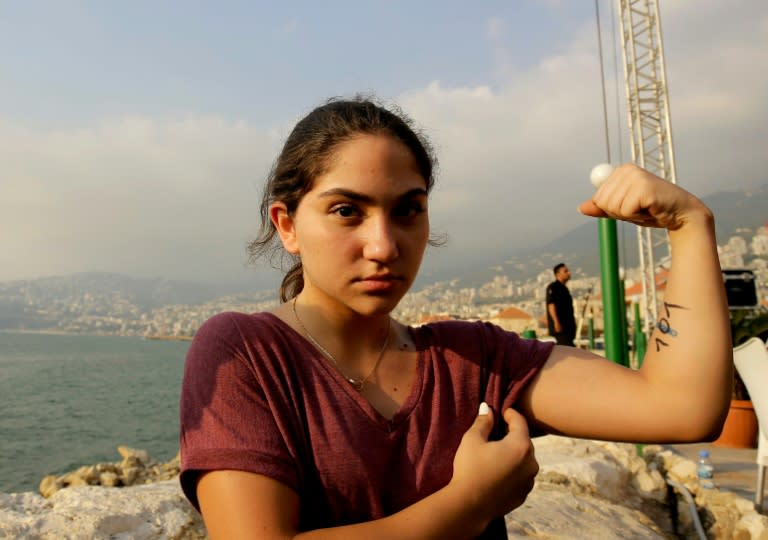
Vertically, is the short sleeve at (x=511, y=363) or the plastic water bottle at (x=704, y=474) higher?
the short sleeve at (x=511, y=363)

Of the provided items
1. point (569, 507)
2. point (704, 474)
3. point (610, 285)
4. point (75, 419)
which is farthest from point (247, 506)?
point (75, 419)

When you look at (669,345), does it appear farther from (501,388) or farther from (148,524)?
(148,524)

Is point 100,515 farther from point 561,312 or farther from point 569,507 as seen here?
point 561,312

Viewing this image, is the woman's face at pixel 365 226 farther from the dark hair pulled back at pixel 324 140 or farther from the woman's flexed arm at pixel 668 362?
the woman's flexed arm at pixel 668 362

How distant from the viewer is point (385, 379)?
46.1 inches

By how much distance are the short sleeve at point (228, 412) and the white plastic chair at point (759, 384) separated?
2.81 m

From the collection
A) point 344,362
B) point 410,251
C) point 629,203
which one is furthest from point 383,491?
point 629,203

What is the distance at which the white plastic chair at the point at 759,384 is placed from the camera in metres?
3.03

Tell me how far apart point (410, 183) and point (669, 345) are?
62 centimetres

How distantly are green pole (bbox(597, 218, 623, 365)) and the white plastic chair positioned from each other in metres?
0.60

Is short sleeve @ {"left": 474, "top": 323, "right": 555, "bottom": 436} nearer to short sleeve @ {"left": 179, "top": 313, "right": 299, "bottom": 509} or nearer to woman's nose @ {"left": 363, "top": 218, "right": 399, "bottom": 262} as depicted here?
woman's nose @ {"left": 363, "top": 218, "right": 399, "bottom": 262}

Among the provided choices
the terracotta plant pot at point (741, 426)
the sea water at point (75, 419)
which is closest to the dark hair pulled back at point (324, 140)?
the terracotta plant pot at point (741, 426)

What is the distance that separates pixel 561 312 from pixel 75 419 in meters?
20.9

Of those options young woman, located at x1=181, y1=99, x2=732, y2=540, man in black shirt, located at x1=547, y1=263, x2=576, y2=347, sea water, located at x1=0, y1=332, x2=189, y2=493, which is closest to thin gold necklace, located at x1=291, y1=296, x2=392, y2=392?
young woman, located at x1=181, y1=99, x2=732, y2=540
